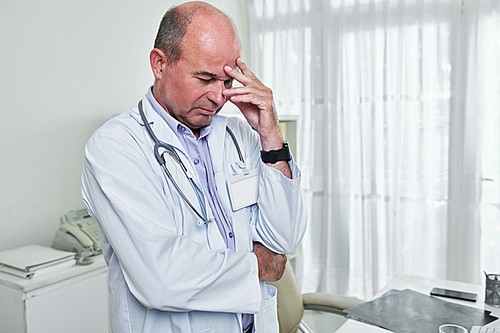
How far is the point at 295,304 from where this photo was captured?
1908 mm

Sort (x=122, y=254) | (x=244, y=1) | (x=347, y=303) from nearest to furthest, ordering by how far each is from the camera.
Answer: (x=122, y=254), (x=347, y=303), (x=244, y=1)

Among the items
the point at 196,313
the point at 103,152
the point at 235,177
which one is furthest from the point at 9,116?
the point at 196,313

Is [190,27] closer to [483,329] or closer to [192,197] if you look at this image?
[192,197]

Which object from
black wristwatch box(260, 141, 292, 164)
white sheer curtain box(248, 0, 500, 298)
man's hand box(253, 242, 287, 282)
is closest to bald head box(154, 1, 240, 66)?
black wristwatch box(260, 141, 292, 164)

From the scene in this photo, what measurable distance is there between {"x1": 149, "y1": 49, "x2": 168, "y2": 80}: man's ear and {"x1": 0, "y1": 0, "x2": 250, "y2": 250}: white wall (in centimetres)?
112

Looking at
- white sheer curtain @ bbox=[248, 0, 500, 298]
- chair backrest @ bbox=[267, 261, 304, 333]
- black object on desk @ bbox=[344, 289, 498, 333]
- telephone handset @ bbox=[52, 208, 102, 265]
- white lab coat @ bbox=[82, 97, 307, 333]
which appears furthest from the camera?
white sheer curtain @ bbox=[248, 0, 500, 298]

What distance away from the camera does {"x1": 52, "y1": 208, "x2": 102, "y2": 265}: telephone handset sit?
200 centimetres

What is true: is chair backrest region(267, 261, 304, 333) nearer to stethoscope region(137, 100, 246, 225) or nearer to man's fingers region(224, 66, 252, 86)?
stethoscope region(137, 100, 246, 225)

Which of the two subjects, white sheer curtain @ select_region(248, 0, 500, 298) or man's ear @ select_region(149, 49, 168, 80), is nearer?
man's ear @ select_region(149, 49, 168, 80)

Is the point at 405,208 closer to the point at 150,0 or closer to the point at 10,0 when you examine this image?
the point at 150,0

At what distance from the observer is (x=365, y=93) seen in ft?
10.6

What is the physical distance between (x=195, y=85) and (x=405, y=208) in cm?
242

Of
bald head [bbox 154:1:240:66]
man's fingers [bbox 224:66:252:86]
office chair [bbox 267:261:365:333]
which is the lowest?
office chair [bbox 267:261:365:333]

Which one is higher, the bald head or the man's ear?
the bald head
